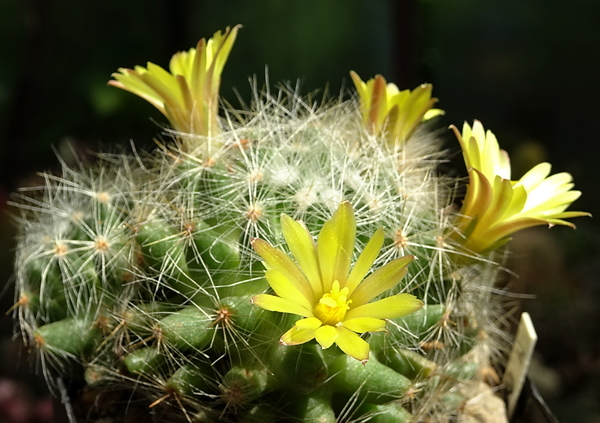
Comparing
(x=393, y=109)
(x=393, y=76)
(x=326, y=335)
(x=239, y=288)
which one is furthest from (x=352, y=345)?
(x=393, y=76)

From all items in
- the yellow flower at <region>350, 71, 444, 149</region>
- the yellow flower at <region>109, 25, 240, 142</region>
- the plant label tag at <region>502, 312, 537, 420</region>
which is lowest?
the plant label tag at <region>502, 312, 537, 420</region>

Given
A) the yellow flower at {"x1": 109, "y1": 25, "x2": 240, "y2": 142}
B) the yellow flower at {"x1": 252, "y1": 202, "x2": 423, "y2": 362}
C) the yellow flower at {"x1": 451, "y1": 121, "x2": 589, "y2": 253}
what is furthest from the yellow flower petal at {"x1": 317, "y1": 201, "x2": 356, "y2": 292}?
the yellow flower at {"x1": 109, "y1": 25, "x2": 240, "y2": 142}

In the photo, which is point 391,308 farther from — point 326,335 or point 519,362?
point 519,362

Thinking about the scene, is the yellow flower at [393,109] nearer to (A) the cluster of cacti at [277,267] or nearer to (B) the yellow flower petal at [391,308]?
(A) the cluster of cacti at [277,267]

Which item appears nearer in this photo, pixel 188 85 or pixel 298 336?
pixel 298 336

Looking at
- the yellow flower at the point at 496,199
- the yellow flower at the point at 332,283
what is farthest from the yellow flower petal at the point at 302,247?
the yellow flower at the point at 496,199

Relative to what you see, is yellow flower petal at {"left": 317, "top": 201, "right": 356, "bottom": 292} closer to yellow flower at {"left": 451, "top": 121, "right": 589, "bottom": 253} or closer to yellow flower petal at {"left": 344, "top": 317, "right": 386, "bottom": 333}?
yellow flower petal at {"left": 344, "top": 317, "right": 386, "bottom": 333}

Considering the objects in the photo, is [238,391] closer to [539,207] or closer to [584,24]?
[539,207]

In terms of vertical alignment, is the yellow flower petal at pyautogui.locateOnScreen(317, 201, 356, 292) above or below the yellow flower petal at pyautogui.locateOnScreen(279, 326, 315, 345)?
above
